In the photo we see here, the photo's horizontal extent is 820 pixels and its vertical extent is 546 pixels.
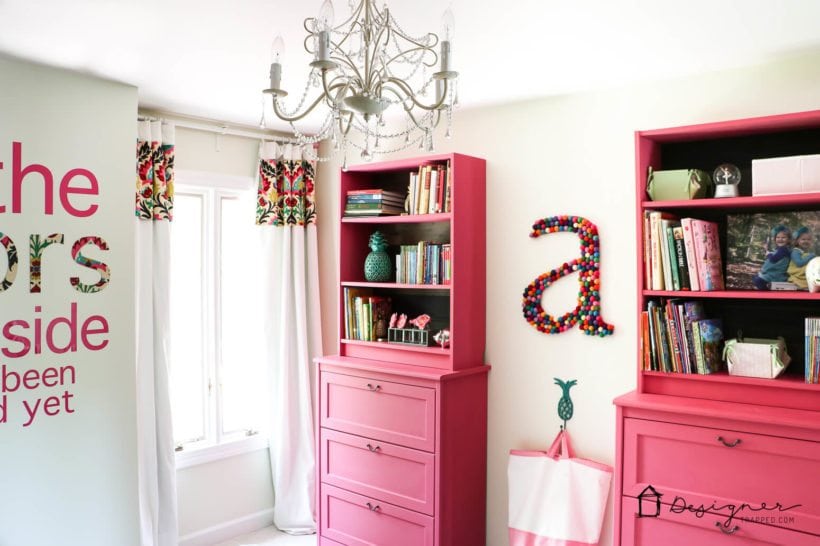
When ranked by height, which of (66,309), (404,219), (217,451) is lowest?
(217,451)

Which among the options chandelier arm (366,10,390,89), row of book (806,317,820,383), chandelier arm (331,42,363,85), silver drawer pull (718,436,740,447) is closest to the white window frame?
chandelier arm (331,42,363,85)

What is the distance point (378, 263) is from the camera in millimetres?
3605

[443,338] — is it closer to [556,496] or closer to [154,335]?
[556,496]

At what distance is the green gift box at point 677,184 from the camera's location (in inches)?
101

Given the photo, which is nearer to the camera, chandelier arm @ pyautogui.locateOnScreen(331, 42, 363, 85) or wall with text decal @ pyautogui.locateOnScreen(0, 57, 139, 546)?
chandelier arm @ pyautogui.locateOnScreen(331, 42, 363, 85)

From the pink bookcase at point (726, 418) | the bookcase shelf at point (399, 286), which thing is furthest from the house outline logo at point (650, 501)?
the bookcase shelf at point (399, 286)

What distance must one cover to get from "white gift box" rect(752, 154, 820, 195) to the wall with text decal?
2.68 m

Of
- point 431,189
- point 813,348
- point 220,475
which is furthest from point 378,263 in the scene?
point 813,348

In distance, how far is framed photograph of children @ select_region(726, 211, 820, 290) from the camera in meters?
2.39

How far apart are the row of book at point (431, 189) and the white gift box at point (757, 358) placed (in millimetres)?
1450

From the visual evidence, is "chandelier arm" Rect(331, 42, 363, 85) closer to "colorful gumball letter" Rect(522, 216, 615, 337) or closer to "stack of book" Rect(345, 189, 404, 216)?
"colorful gumball letter" Rect(522, 216, 615, 337)

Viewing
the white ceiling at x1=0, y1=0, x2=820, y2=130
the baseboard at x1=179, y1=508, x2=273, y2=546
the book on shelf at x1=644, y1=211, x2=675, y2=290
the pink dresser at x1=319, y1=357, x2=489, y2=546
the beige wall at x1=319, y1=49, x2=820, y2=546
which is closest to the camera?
the white ceiling at x1=0, y1=0, x2=820, y2=130

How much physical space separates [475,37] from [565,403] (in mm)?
1761

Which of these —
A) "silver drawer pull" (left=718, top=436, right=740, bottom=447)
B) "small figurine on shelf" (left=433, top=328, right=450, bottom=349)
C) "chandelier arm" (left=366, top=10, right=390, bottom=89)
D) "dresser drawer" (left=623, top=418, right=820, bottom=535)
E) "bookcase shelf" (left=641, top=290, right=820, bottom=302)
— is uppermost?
"chandelier arm" (left=366, top=10, right=390, bottom=89)
